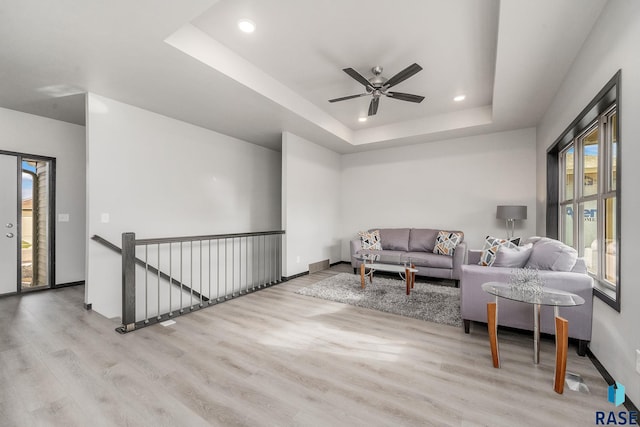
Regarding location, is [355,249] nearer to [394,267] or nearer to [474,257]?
[394,267]

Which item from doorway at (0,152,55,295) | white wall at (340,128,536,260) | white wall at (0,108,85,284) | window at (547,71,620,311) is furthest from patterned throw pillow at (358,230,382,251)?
doorway at (0,152,55,295)

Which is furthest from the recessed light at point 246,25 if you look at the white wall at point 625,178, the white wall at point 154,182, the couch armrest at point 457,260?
the couch armrest at point 457,260

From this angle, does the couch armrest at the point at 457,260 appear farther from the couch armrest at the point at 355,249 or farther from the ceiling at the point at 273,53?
the ceiling at the point at 273,53

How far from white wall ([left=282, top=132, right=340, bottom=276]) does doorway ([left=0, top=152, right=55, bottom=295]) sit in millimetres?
3688

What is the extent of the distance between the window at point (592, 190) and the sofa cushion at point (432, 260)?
1.50 metres

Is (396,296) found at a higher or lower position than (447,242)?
lower

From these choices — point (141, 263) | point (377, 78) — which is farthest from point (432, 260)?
point (141, 263)

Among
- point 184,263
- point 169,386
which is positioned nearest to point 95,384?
point 169,386

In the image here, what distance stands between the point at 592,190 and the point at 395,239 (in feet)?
11.0

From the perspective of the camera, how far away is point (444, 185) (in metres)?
5.78

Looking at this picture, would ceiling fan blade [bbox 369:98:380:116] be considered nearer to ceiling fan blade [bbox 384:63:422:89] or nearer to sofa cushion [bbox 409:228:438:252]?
ceiling fan blade [bbox 384:63:422:89]

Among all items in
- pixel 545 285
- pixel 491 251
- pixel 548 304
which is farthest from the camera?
pixel 491 251

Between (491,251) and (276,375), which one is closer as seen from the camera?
(276,375)

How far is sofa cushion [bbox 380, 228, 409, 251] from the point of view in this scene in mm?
5773
